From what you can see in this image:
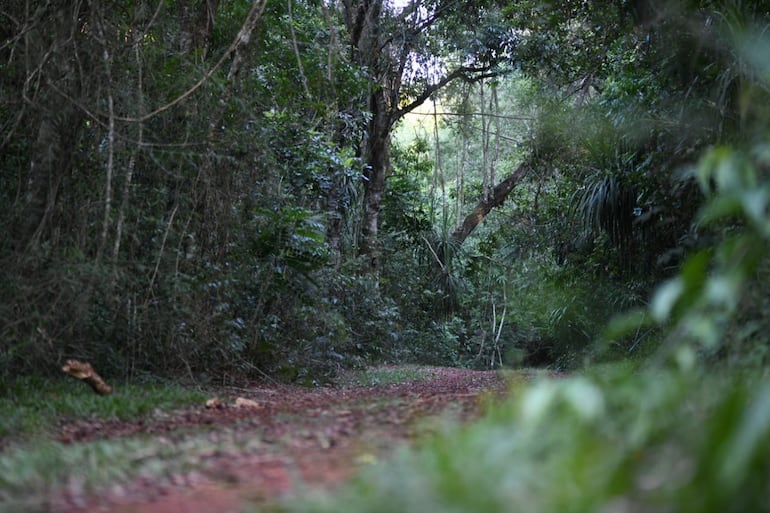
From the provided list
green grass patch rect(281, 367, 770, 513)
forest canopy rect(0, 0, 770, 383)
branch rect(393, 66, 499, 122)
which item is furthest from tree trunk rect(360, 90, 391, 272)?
green grass patch rect(281, 367, 770, 513)

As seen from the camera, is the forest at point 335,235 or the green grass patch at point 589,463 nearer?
the green grass patch at point 589,463

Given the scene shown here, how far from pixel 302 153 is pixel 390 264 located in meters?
8.23

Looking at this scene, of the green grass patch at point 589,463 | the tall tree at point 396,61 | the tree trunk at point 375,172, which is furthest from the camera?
the tree trunk at point 375,172

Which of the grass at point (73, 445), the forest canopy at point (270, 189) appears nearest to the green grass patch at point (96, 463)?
the grass at point (73, 445)

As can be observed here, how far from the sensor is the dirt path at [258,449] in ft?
7.56

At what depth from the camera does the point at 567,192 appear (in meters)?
15.8

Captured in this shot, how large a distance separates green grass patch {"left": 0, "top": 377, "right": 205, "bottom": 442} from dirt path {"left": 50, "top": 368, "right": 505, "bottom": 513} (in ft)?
0.76

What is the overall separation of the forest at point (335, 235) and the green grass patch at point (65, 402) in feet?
0.44

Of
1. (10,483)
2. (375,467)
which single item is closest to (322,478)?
(375,467)

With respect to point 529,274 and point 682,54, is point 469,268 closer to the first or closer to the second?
point 529,274

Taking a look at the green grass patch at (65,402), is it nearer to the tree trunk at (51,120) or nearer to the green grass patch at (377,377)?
the tree trunk at (51,120)

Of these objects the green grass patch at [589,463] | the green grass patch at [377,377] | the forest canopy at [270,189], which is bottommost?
the green grass patch at [377,377]

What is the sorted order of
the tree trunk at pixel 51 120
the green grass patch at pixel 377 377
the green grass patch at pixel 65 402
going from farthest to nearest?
the green grass patch at pixel 377 377, the tree trunk at pixel 51 120, the green grass patch at pixel 65 402

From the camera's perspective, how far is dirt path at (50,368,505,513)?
230 centimetres
